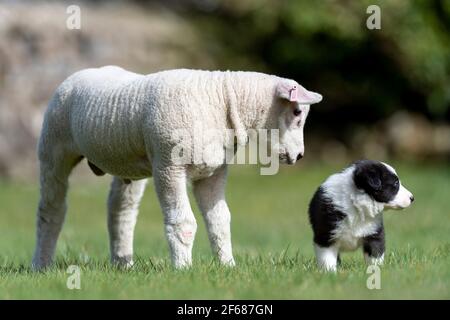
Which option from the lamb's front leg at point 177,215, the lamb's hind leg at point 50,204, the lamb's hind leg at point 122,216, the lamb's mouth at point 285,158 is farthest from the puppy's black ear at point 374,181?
the lamb's hind leg at point 50,204

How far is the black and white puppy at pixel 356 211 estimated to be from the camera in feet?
21.0

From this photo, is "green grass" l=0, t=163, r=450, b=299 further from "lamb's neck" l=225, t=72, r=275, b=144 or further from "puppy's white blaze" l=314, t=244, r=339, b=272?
"lamb's neck" l=225, t=72, r=275, b=144

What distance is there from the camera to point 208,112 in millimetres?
6605

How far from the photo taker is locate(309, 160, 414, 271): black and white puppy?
6.41m

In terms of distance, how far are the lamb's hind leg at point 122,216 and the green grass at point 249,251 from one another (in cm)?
21

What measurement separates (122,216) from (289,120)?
2.08 metres

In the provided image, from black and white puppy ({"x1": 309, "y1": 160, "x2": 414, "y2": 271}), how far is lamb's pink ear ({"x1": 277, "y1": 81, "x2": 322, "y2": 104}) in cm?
58

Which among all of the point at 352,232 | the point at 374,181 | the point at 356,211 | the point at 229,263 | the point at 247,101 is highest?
the point at 247,101

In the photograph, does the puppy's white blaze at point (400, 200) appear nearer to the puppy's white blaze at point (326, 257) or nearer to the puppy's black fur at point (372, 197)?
the puppy's black fur at point (372, 197)

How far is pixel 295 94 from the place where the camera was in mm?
6551

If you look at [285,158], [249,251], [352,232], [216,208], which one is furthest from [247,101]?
[249,251]

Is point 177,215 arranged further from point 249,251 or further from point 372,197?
point 249,251

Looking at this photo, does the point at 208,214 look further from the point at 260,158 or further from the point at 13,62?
the point at 13,62

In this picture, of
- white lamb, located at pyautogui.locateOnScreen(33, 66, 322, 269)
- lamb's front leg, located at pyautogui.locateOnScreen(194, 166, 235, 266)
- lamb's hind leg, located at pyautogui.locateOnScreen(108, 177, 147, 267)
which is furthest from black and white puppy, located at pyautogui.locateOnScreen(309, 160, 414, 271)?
lamb's hind leg, located at pyautogui.locateOnScreen(108, 177, 147, 267)
